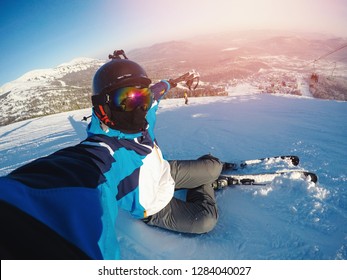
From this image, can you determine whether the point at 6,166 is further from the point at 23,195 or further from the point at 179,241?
the point at 23,195

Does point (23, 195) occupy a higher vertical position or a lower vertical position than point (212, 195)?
higher

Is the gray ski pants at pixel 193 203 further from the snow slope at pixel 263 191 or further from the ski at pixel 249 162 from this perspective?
the ski at pixel 249 162

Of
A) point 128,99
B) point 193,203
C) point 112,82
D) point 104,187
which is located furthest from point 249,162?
point 104,187

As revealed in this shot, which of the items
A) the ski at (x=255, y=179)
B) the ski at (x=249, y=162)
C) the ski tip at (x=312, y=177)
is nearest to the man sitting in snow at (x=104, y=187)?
the ski at (x=255, y=179)

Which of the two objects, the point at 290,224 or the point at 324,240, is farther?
the point at 290,224

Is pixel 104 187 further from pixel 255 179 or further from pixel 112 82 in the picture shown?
pixel 255 179
